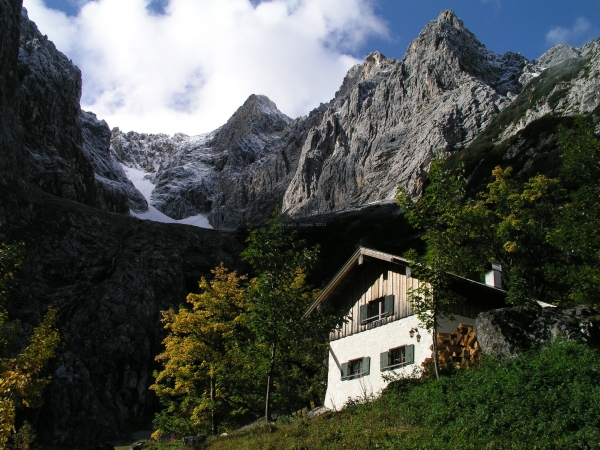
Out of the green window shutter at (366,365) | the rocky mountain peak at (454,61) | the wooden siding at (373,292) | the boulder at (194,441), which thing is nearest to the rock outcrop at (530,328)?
the wooden siding at (373,292)

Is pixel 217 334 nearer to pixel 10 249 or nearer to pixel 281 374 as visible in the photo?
pixel 281 374

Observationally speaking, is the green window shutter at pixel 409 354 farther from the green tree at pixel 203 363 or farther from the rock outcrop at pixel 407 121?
the rock outcrop at pixel 407 121

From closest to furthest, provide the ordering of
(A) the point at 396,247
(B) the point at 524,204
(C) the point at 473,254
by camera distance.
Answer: (C) the point at 473,254
(B) the point at 524,204
(A) the point at 396,247

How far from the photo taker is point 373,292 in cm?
2508

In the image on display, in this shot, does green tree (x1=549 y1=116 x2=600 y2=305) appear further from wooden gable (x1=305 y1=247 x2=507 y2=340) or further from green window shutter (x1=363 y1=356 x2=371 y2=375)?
green window shutter (x1=363 y1=356 x2=371 y2=375)

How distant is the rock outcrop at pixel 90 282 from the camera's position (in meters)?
43.5

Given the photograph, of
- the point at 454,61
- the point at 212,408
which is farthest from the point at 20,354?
the point at 454,61

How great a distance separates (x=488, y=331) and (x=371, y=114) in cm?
14085

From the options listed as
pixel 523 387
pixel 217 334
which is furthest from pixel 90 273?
pixel 523 387

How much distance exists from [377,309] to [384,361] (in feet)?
8.97

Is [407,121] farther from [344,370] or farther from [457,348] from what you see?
[457,348]

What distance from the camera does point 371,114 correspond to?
15425 cm

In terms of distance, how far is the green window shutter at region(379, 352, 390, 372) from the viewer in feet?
74.4

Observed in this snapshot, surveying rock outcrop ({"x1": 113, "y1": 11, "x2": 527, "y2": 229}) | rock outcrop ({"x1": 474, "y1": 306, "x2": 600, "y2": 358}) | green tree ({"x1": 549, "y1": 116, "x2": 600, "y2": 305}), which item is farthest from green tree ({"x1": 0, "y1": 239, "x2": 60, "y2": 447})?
rock outcrop ({"x1": 113, "y1": 11, "x2": 527, "y2": 229})
